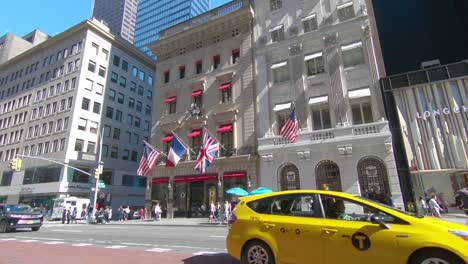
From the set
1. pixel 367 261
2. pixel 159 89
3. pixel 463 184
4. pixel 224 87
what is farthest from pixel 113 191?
pixel 367 261

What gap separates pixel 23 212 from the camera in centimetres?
1803

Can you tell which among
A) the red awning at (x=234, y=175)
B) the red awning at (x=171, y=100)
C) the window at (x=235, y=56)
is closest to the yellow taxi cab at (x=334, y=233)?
the red awning at (x=234, y=175)

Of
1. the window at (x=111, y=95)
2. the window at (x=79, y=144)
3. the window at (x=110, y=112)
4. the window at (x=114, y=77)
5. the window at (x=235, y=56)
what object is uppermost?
the window at (x=114, y=77)

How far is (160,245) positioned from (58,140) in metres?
42.6

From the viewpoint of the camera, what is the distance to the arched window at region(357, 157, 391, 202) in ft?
68.3

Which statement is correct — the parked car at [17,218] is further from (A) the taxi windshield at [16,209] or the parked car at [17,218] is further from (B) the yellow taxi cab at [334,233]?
(B) the yellow taxi cab at [334,233]

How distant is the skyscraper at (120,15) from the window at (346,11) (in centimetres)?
14436

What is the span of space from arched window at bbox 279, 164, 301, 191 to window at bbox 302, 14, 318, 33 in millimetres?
12421

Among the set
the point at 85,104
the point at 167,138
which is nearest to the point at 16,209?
the point at 167,138

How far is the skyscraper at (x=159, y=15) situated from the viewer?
123250mm

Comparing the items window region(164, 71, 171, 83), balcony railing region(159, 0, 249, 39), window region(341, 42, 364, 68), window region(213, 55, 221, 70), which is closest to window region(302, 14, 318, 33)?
window region(341, 42, 364, 68)

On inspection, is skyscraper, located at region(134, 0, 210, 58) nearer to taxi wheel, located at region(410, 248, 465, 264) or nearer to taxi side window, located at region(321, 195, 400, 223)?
taxi side window, located at region(321, 195, 400, 223)

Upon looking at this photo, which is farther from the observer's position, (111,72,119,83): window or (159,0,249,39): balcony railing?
(111,72,119,83): window

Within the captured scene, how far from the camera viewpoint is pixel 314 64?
2573 cm
